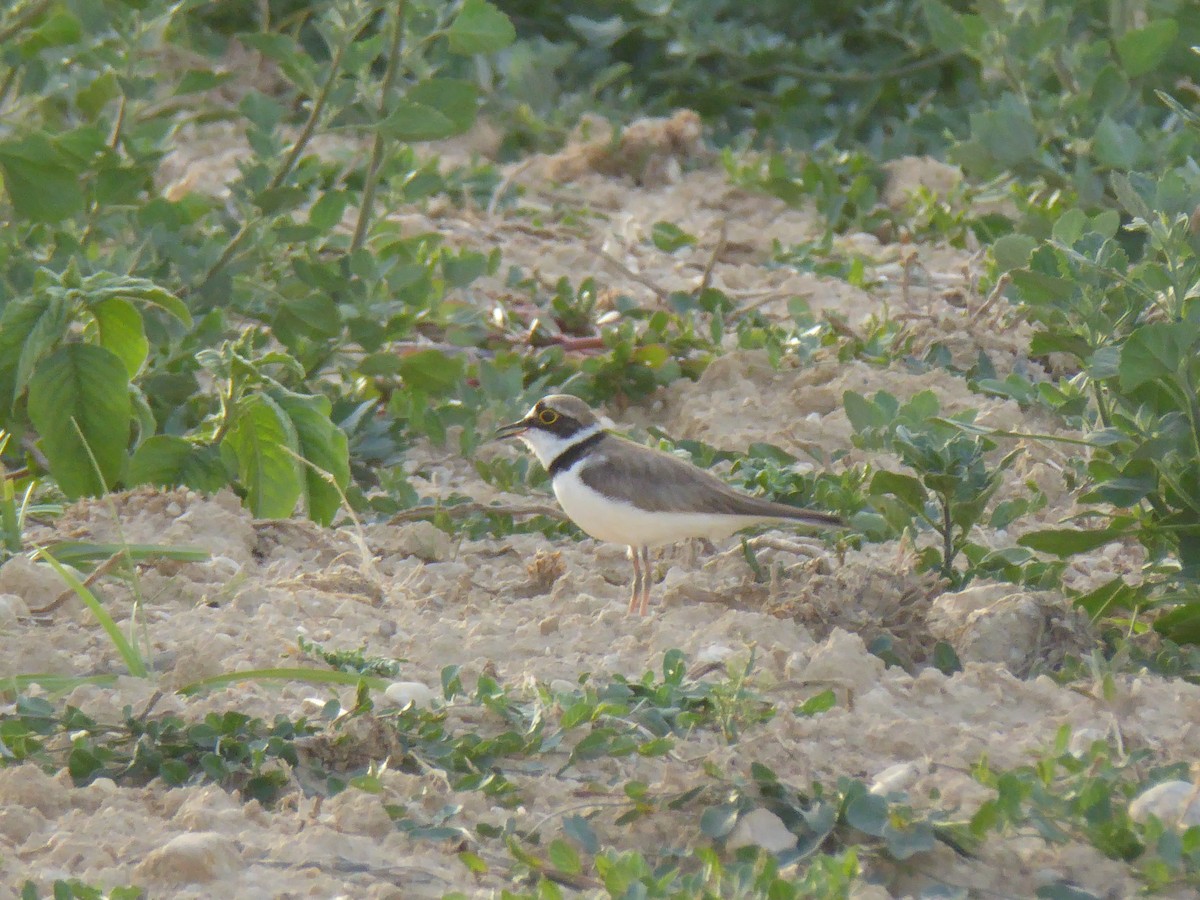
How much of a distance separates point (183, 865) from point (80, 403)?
1894 mm

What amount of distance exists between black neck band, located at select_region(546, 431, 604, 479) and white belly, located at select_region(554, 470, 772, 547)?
0.22 metres

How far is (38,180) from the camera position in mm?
5105

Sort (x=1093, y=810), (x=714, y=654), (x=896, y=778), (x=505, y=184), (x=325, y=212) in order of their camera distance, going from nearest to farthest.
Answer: (x=1093, y=810) < (x=896, y=778) < (x=714, y=654) < (x=325, y=212) < (x=505, y=184)

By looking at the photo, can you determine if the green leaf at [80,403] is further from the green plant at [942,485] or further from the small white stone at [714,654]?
the green plant at [942,485]

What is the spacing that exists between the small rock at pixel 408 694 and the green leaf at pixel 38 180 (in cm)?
222

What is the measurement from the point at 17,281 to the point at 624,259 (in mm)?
2877

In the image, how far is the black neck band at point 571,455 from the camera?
4.95 metres

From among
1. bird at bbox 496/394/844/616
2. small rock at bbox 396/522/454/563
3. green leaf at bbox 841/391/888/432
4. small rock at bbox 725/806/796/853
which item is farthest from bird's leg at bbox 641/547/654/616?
small rock at bbox 725/806/796/853

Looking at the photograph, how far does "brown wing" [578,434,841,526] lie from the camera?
4.59 metres

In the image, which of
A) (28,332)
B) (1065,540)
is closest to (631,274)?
(28,332)

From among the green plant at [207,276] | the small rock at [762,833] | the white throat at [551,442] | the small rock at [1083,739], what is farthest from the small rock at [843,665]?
the white throat at [551,442]

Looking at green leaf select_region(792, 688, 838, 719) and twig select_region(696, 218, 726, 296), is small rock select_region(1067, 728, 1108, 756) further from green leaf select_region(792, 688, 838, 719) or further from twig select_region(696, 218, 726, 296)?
twig select_region(696, 218, 726, 296)

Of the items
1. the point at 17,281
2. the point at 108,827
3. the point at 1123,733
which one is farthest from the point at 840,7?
the point at 108,827

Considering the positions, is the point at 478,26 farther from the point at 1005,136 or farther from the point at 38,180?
the point at 1005,136
